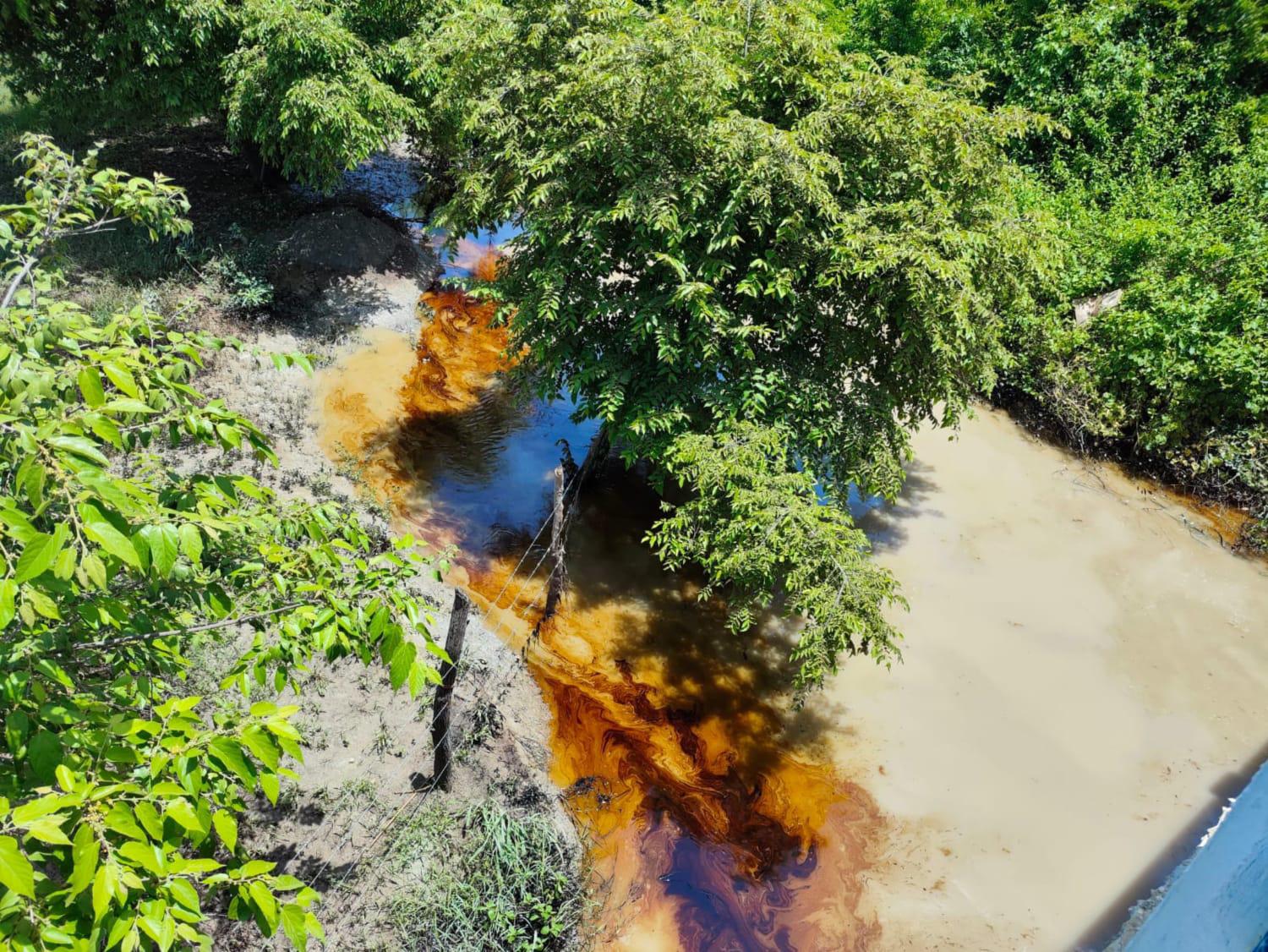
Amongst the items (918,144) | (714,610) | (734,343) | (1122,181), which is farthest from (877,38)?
(714,610)

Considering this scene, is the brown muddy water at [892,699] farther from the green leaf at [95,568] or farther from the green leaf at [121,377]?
the green leaf at [121,377]

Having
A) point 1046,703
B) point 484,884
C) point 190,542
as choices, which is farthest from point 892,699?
point 190,542

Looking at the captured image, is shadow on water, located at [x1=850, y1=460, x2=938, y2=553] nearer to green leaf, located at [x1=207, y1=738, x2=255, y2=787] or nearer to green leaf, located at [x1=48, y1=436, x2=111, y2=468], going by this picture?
green leaf, located at [x1=207, y1=738, x2=255, y2=787]

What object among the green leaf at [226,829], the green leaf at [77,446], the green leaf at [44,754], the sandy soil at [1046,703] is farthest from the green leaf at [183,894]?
the sandy soil at [1046,703]

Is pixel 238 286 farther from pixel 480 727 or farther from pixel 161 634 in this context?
pixel 161 634

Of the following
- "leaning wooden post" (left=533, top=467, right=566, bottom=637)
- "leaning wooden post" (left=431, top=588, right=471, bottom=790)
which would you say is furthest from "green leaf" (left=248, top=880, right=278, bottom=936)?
"leaning wooden post" (left=533, top=467, right=566, bottom=637)

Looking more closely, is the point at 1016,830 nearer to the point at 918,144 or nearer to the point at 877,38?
the point at 918,144
